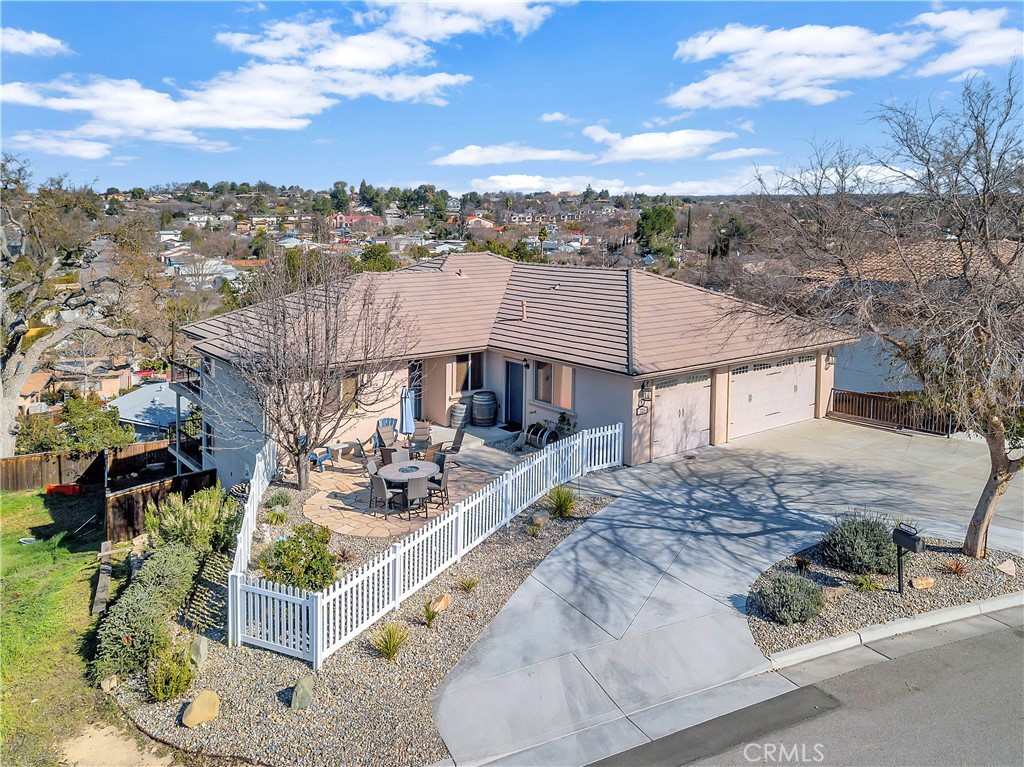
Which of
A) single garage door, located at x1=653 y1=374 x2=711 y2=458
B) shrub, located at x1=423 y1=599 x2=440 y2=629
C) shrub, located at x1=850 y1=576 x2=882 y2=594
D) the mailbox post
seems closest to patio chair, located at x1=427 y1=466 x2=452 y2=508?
shrub, located at x1=423 y1=599 x2=440 y2=629

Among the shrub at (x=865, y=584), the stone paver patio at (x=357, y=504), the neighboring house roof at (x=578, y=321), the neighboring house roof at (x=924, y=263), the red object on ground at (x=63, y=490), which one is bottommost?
the red object on ground at (x=63, y=490)

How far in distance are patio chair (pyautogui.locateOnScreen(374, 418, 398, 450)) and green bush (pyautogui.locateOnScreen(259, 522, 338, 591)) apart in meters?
5.91

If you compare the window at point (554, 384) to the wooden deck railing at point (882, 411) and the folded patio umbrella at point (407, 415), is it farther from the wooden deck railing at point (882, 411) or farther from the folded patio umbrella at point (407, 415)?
the wooden deck railing at point (882, 411)

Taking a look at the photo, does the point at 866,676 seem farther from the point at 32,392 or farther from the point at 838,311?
the point at 32,392

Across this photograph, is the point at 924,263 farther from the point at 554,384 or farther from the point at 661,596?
the point at 554,384

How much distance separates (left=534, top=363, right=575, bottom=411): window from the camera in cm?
1859

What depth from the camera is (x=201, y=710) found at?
8258 mm

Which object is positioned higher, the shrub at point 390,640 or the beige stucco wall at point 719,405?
the beige stucco wall at point 719,405

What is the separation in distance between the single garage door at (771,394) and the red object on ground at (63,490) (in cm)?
2092

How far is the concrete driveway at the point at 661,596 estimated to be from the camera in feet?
27.1

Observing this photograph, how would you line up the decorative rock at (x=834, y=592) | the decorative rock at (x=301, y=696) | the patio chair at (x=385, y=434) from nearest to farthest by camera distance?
the decorative rock at (x=301, y=696)
the decorative rock at (x=834, y=592)
the patio chair at (x=385, y=434)

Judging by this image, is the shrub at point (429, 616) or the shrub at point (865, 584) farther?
the shrub at point (865, 584)

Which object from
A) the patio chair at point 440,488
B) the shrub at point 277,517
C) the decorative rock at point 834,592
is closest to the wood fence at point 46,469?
the shrub at point 277,517

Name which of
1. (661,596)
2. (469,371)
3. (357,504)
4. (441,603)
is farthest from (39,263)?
(661,596)
